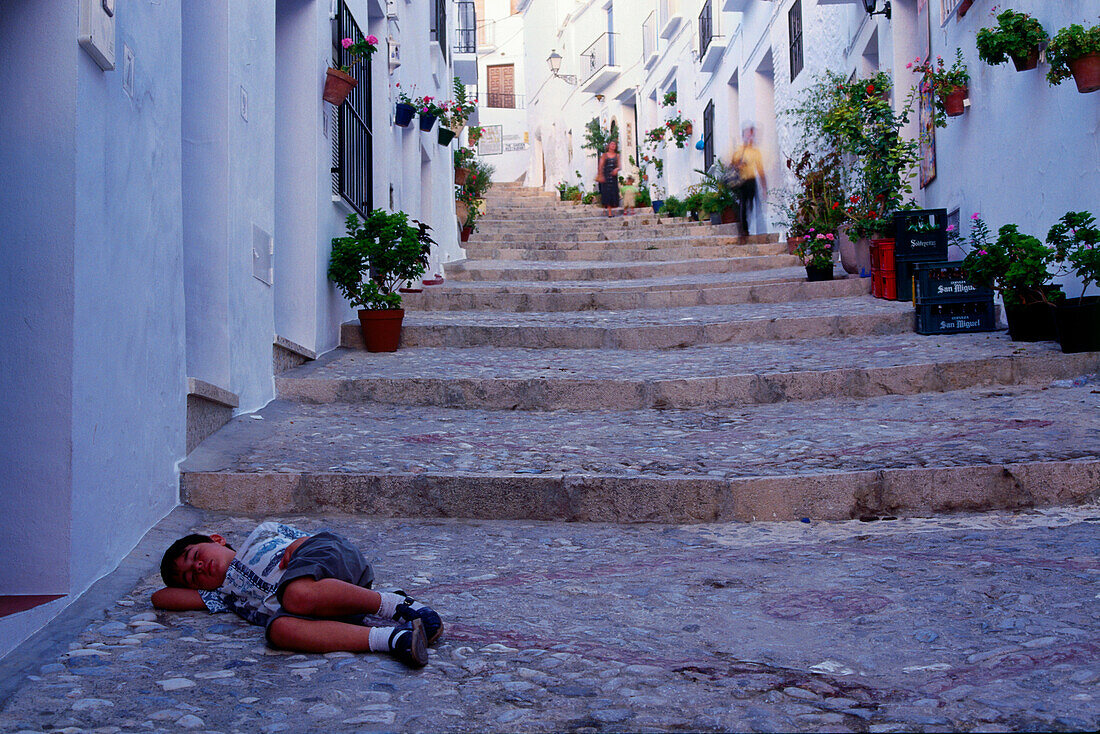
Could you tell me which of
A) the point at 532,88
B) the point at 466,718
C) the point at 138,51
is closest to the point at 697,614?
the point at 466,718

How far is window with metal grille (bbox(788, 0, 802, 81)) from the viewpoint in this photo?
43.5ft

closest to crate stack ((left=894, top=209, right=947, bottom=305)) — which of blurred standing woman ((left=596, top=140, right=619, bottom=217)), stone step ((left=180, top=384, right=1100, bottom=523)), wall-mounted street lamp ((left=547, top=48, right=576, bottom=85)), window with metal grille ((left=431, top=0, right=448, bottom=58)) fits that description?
stone step ((left=180, top=384, right=1100, bottom=523))

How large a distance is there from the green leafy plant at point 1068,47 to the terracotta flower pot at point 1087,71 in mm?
27

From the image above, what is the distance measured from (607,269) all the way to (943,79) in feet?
Result: 14.9

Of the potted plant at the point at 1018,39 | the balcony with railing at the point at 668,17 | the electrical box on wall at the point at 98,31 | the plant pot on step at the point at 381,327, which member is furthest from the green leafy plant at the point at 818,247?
the balcony with railing at the point at 668,17

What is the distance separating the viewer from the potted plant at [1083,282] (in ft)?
18.1

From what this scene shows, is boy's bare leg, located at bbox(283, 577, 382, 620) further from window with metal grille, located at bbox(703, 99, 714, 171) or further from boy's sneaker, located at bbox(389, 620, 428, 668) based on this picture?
window with metal grille, located at bbox(703, 99, 714, 171)

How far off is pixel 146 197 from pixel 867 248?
303 inches

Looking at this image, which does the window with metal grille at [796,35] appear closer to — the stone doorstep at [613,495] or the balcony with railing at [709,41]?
the balcony with railing at [709,41]

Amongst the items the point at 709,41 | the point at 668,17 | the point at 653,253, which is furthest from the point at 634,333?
the point at 668,17

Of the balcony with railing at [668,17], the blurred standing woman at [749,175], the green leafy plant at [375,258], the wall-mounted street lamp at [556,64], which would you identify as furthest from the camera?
the wall-mounted street lamp at [556,64]

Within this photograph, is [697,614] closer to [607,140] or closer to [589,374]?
[589,374]

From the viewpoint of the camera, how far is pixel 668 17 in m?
21.5

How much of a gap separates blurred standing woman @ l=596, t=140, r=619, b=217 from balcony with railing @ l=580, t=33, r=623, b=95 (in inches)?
164
